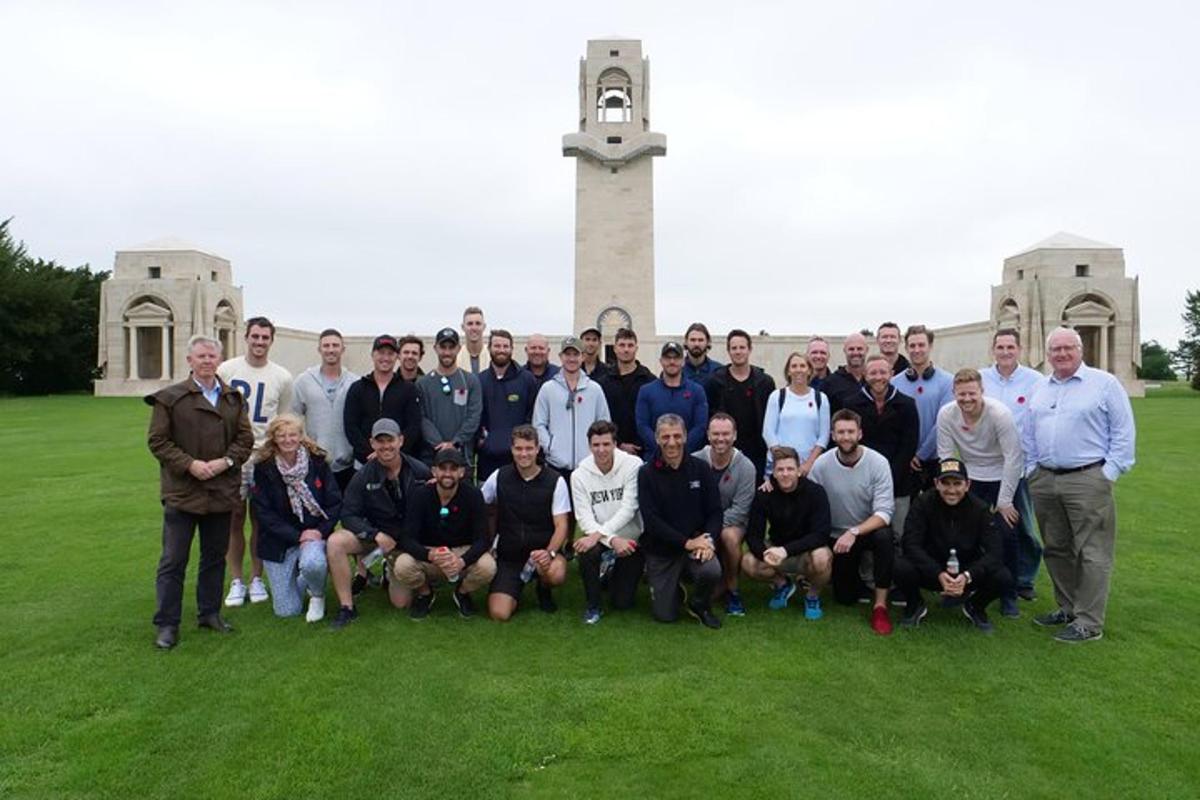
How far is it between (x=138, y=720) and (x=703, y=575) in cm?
352

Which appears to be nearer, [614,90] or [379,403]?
[379,403]

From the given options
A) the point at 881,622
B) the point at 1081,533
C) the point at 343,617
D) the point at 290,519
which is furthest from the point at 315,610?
the point at 1081,533

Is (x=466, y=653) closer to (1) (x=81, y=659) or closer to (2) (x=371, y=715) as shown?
(2) (x=371, y=715)

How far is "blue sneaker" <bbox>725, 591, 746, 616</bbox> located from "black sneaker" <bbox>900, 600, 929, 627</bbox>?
1.12m

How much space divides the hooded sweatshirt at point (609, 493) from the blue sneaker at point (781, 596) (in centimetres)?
114

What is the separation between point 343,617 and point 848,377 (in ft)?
14.9

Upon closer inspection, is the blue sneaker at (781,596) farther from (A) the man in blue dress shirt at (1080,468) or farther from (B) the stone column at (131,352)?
(B) the stone column at (131,352)

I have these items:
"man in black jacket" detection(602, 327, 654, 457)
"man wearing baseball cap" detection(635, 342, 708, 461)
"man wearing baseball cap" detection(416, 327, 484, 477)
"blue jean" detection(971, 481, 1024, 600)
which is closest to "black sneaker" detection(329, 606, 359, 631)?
"man wearing baseball cap" detection(416, 327, 484, 477)

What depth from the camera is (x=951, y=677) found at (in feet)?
15.7

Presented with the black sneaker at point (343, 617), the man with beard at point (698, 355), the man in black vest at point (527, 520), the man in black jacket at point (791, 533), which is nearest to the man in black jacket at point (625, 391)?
the man with beard at point (698, 355)

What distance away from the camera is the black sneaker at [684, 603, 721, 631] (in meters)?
5.67

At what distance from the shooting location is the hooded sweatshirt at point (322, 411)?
6551 mm

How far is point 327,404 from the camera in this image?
6.57 m

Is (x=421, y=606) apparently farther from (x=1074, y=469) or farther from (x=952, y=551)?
(x=1074, y=469)
